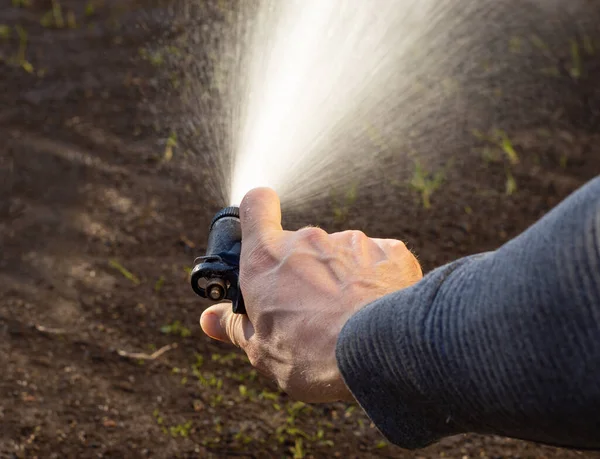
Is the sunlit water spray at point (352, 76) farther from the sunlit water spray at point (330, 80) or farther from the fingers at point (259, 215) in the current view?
the fingers at point (259, 215)

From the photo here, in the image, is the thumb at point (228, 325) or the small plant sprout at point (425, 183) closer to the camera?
the thumb at point (228, 325)

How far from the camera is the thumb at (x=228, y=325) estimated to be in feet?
5.28

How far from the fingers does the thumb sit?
7.2 inches

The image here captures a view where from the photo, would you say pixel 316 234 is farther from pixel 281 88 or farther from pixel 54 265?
pixel 54 265

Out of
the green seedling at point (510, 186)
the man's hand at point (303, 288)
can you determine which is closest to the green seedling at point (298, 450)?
the man's hand at point (303, 288)

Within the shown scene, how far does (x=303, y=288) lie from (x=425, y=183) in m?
1.96

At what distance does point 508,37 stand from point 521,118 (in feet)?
1.97

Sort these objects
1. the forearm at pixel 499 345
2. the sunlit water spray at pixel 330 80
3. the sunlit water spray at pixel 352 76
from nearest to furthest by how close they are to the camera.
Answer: the forearm at pixel 499 345, the sunlit water spray at pixel 330 80, the sunlit water spray at pixel 352 76

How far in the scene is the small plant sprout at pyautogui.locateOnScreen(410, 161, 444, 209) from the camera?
3297mm

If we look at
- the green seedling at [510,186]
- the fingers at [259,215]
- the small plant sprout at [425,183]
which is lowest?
the green seedling at [510,186]

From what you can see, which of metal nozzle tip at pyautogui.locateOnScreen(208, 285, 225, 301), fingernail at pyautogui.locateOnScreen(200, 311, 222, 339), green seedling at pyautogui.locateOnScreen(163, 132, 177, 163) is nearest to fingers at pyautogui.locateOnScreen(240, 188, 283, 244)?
metal nozzle tip at pyautogui.locateOnScreen(208, 285, 225, 301)

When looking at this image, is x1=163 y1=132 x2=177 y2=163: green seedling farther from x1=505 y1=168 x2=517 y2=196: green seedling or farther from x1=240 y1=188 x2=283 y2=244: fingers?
x1=240 y1=188 x2=283 y2=244: fingers

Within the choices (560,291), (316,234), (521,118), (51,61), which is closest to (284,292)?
(316,234)

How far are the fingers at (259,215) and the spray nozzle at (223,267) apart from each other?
53 mm
